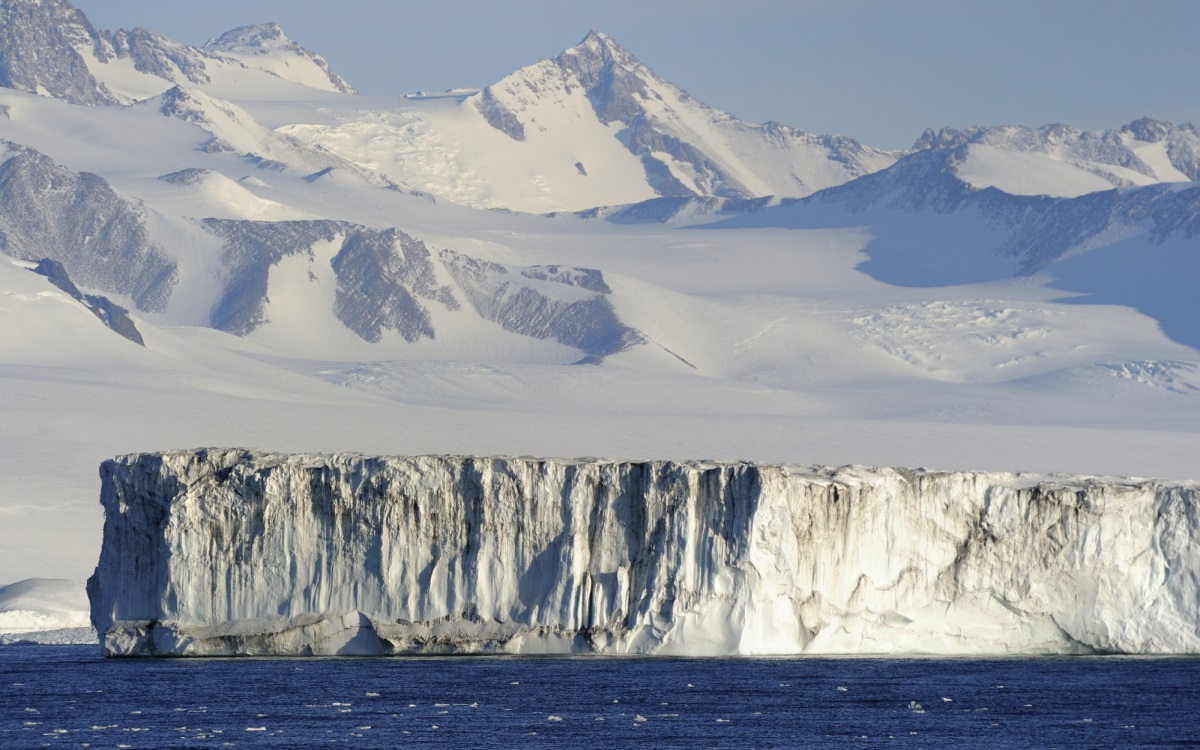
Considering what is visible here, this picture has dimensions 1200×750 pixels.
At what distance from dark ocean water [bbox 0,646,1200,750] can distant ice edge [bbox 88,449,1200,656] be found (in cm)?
93

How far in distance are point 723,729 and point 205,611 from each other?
15732 mm

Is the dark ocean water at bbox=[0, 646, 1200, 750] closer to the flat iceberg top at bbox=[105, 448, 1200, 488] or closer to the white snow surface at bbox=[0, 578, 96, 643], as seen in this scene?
the flat iceberg top at bbox=[105, 448, 1200, 488]

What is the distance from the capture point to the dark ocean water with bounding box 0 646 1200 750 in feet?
142

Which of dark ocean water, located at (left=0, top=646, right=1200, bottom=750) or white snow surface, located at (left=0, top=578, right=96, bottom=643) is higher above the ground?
white snow surface, located at (left=0, top=578, right=96, bottom=643)

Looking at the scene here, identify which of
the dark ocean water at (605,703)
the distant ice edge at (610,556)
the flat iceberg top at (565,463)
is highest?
the flat iceberg top at (565,463)

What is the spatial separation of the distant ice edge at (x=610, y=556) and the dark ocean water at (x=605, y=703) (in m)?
0.93

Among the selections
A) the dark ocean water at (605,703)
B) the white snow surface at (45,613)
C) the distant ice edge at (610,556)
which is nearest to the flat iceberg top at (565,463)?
the distant ice edge at (610,556)

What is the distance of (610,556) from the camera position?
53.5m

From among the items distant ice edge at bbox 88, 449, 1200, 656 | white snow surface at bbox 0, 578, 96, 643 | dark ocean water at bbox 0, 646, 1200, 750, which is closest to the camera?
dark ocean water at bbox 0, 646, 1200, 750

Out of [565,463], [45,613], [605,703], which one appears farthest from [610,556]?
[45,613]

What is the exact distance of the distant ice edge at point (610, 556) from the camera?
53.3m

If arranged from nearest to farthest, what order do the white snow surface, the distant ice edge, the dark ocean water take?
the dark ocean water → the distant ice edge → the white snow surface

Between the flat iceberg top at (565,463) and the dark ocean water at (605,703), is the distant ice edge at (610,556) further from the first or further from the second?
the dark ocean water at (605,703)

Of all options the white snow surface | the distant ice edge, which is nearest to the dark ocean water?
the distant ice edge
